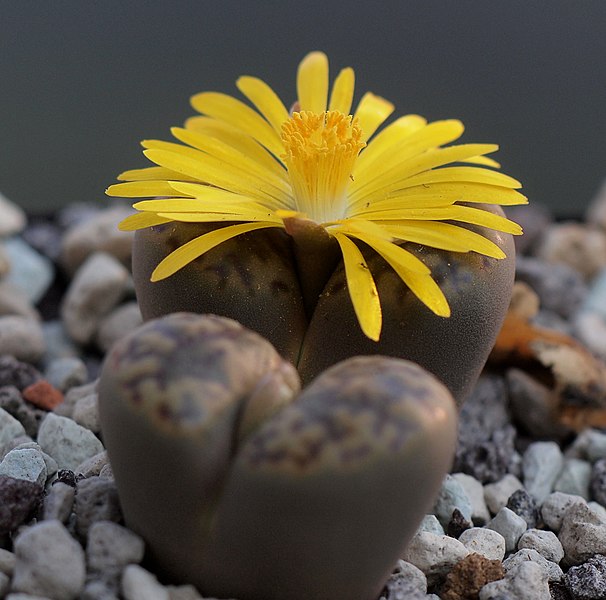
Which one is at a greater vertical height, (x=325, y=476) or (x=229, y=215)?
(x=229, y=215)

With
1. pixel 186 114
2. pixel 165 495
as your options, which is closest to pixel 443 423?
pixel 165 495

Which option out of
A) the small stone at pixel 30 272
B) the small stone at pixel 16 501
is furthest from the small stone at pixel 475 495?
the small stone at pixel 30 272

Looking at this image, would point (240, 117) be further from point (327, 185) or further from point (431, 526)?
point (431, 526)

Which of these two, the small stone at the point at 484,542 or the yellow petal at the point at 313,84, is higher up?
the yellow petal at the point at 313,84

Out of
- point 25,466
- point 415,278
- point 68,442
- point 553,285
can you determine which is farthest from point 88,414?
point 553,285

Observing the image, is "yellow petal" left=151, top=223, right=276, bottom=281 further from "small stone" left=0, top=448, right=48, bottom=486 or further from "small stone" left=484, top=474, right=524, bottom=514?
"small stone" left=484, top=474, right=524, bottom=514

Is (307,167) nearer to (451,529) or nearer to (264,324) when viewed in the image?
(264,324)

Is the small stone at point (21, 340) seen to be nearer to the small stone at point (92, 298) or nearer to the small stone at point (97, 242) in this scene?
the small stone at point (92, 298)
